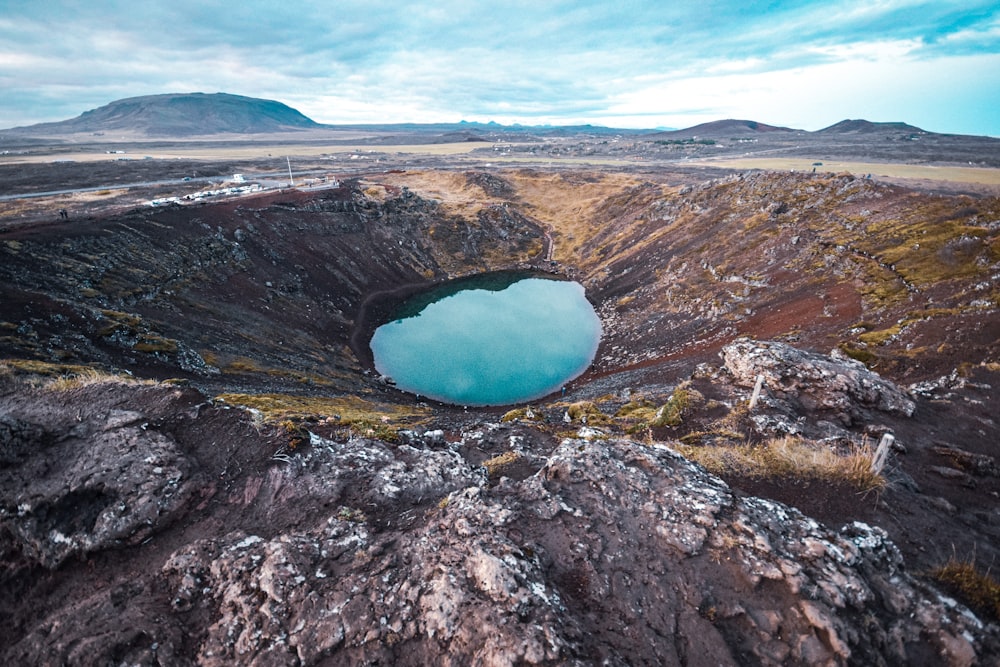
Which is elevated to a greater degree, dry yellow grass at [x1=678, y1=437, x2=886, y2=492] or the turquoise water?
dry yellow grass at [x1=678, y1=437, x2=886, y2=492]

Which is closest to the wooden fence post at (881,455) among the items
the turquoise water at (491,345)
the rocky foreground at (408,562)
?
the rocky foreground at (408,562)

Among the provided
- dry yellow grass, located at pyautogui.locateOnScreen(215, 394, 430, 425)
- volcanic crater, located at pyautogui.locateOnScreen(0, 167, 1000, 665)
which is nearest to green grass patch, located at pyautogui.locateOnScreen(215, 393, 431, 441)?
dry yellow grass, located at pyautogui.locateOnScreen(215, 394, 430, 425)

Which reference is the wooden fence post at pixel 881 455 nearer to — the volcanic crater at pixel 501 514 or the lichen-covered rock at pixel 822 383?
the volcanic crater at pixel 501 514

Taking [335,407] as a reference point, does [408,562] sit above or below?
above

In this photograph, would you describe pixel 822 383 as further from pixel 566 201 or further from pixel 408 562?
pixel 566 201

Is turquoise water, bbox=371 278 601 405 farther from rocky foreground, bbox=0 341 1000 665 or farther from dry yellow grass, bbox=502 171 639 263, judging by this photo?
rocky foreground, bbox=0 341 1000 665

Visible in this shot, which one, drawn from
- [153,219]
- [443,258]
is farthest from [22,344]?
[443,258]

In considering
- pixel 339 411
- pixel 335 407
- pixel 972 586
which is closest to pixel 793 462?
pixel 972 586
